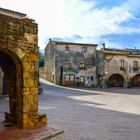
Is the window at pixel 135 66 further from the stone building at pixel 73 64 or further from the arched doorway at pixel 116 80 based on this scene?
the stone building at pixel 73 64

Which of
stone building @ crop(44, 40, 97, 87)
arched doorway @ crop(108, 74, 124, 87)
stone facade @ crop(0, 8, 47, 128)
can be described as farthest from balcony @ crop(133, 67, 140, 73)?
stone facade @ crop(0, 8, 47, 128)

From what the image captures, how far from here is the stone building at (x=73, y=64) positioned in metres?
43.8

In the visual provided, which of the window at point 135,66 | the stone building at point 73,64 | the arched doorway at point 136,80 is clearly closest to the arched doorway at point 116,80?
the arched doorway at point 136,80

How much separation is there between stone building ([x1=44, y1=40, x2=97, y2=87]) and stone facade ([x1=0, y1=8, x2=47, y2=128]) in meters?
32.9

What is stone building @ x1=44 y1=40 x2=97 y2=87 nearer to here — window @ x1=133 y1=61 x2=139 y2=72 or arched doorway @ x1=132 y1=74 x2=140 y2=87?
window @ x1=133 y1=61 x2=139 y2=72

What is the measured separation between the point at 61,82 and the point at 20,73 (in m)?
33.6

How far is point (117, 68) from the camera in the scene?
45.2m

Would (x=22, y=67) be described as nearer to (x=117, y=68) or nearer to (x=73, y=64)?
(x=73, y=64)

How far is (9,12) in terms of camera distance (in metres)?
25.2

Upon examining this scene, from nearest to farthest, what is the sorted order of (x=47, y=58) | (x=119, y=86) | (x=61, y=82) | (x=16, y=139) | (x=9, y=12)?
(x=16, y=139)
(x=9, y=12)
(x=61, y=82)
(x=119, y=86)
(x=47, y=58)

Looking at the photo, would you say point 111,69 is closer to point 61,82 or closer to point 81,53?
point 81,53

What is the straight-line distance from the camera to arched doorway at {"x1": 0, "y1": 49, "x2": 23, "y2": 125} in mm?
10023

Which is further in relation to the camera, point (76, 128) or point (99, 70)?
point (99, 70)

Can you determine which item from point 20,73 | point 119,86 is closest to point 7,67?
point 20,73
